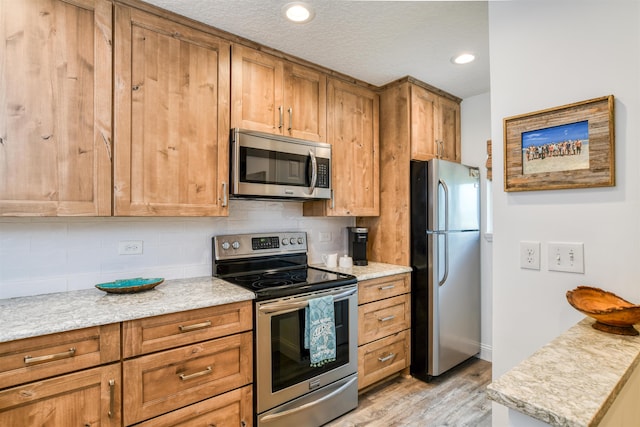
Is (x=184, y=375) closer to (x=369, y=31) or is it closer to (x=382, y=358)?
(x=382, y=358)

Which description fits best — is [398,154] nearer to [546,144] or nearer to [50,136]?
[546,144]

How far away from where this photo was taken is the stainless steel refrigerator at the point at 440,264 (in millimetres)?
2631

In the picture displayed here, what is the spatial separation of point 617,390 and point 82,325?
5.75ft

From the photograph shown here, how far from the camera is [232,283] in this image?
6.79 ft

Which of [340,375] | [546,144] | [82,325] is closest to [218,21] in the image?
[82,325]

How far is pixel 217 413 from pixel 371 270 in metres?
1.41

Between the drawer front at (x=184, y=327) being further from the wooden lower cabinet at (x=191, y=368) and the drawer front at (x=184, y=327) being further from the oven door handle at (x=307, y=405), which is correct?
the oven door handle at (x=307, y=405)

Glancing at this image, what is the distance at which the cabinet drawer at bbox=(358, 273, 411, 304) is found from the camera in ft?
7.86

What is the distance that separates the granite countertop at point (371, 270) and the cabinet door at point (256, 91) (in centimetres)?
115

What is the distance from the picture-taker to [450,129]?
3.18m

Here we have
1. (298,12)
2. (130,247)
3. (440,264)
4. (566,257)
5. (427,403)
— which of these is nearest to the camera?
(566,257)

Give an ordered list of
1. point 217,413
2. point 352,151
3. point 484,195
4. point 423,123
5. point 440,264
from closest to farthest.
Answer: point 217,413 < point 440,264 < point 352,151 < point 423,123 < point 484,195

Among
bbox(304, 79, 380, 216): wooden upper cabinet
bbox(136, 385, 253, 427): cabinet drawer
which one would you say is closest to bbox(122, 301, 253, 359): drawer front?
bbox(136, 385, 253, 427): cabinet drawer

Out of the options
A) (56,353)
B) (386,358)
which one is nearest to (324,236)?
(386,358)
